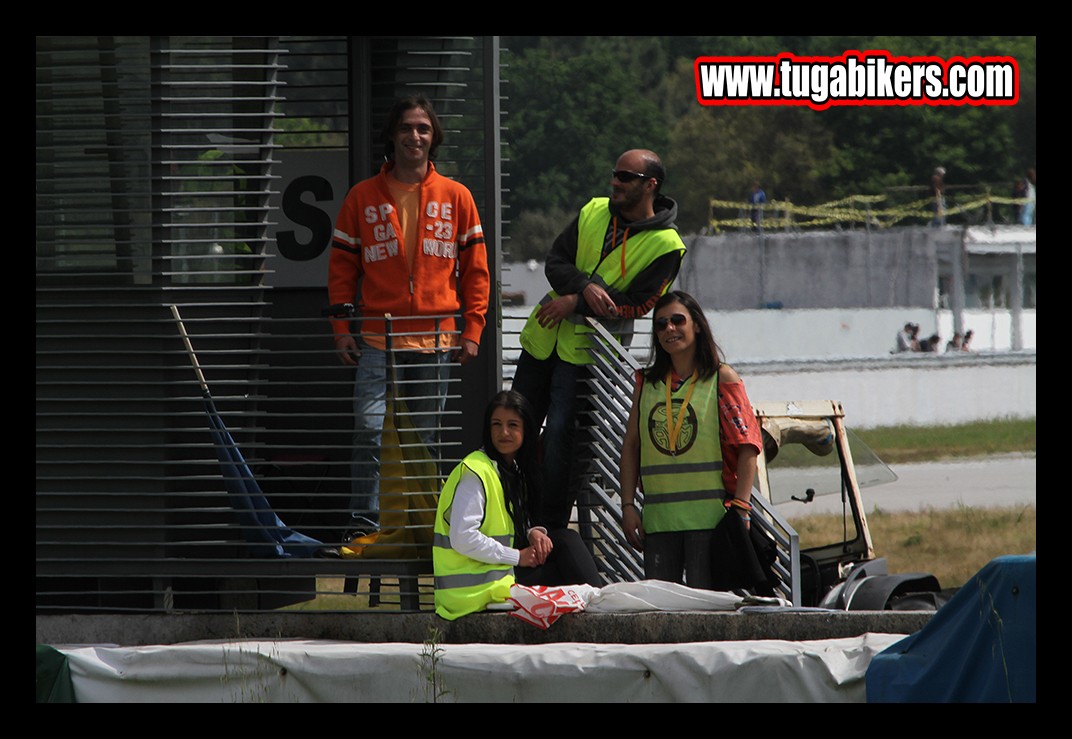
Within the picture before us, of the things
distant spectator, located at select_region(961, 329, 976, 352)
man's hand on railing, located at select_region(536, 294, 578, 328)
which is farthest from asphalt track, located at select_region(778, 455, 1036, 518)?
man's hand on railing, located at select_region(536, 294, 578, 328)

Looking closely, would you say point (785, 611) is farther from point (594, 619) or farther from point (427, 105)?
point (427, 105)

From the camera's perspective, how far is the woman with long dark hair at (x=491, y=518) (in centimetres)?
838

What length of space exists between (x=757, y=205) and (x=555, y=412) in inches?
1802

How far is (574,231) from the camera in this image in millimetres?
9586

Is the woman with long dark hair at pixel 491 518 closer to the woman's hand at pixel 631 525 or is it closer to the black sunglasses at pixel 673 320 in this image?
the woman's hand at pixel 631 525

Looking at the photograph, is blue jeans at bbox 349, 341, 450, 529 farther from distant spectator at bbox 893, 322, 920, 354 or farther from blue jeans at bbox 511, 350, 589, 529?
distant spectator at bbox 893, 322, 920, 354

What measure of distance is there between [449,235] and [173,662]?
2.56 meters

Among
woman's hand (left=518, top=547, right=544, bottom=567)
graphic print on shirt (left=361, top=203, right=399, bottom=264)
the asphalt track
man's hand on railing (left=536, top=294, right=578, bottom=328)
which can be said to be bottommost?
the asphalt track

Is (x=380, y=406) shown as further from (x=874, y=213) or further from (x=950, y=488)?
(x=874, y=213)

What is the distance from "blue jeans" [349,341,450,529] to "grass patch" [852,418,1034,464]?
94.1 ft

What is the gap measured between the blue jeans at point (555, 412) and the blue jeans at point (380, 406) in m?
0.55

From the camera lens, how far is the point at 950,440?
130 ft

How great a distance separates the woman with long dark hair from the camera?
8.38 meters

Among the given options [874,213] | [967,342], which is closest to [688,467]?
[967,342]
